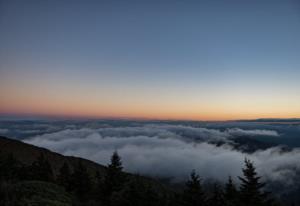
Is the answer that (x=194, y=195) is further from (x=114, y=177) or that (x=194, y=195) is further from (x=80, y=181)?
(x=80, y=181)

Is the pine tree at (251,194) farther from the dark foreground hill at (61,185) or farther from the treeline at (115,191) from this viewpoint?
the dark foreground hill at (61,185)

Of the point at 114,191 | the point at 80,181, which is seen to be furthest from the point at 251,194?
the point at 80,181

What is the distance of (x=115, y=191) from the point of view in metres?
25.7

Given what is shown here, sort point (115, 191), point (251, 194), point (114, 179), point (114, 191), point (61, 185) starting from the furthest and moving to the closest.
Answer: point (61, 185), point (114, 179), point (115, 191), point (114, 191), point (251, 194)

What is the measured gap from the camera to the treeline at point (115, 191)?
14.3 m

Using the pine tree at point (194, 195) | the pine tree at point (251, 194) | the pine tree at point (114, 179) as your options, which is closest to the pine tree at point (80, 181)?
the pine tree at point (114, 179)

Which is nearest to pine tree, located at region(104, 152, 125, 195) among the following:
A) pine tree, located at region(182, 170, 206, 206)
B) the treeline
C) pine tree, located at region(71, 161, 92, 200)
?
the treeline

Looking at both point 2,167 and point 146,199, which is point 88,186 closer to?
point 2,167

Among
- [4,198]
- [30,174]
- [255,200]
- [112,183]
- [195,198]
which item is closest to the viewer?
[4,198]

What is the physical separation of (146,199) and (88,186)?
1810cm

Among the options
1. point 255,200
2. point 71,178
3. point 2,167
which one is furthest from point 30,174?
point 255,200

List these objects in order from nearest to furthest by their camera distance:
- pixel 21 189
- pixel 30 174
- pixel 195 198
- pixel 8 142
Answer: pixel 21 189 < pixel 195 198 < pixel 30 174 < pixel 8 142

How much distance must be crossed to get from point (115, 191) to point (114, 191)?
0.87 m

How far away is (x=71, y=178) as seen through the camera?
112ft
